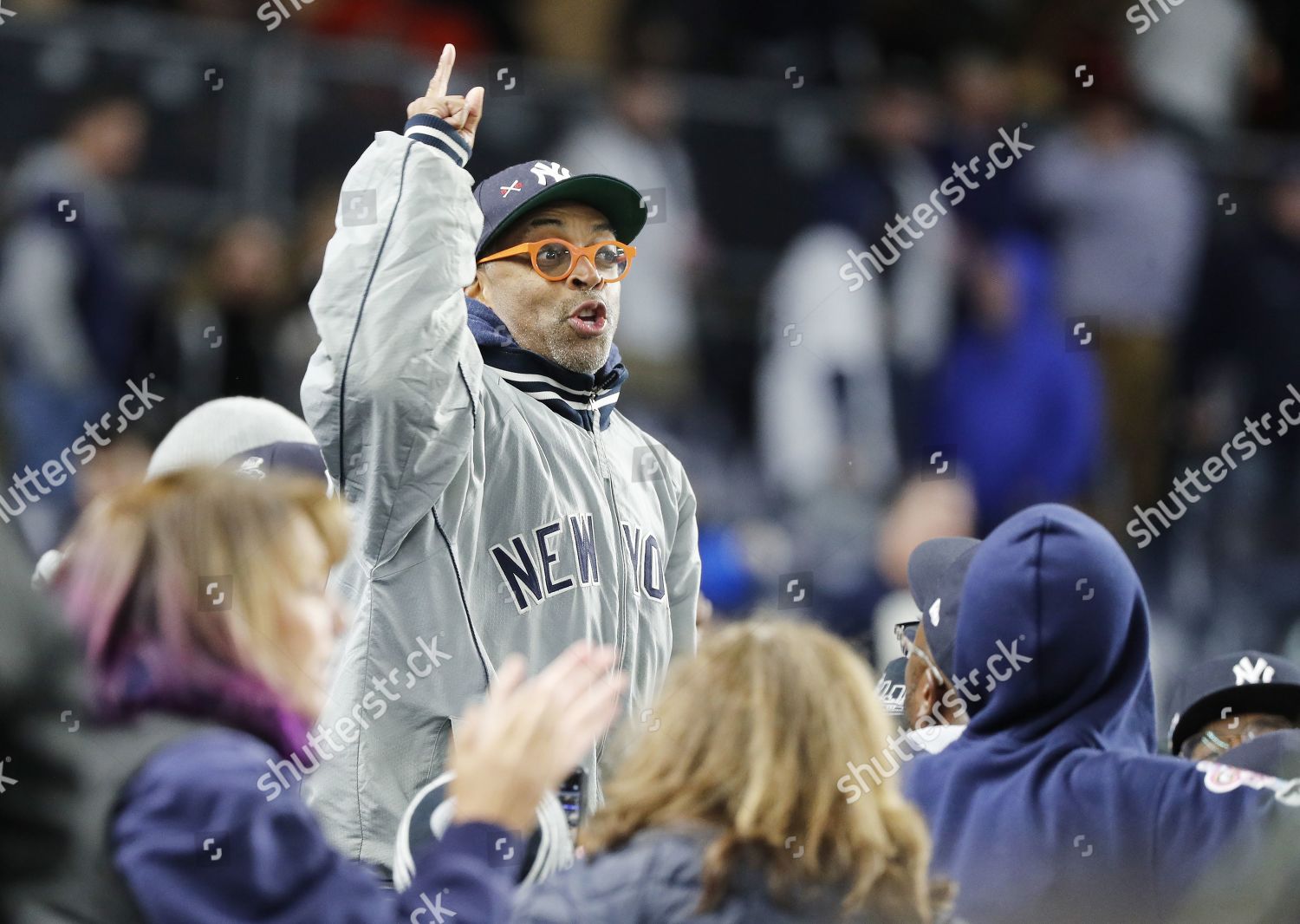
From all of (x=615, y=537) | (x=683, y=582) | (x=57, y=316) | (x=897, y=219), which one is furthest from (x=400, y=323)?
(x=897, y=219)

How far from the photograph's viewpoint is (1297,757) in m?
3.35

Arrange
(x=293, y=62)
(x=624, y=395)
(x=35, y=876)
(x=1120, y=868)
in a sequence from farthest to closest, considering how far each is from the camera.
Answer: (x=624, y=395) < (x=293, y=62) < (x=1120, y=868) < (x=35, y=876)

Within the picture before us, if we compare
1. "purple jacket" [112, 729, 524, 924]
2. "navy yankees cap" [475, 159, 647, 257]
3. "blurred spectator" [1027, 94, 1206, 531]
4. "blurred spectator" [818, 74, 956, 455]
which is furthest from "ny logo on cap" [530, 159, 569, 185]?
"blurred spectator" [1027, 94, 1206, 531]

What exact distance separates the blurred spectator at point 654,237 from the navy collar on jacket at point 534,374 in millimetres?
4653

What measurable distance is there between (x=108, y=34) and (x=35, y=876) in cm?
638

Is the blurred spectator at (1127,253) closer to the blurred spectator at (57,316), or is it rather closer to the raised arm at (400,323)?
the blurred spectator at (57,316)

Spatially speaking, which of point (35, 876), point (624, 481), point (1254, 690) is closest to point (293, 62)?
point (624, 481)

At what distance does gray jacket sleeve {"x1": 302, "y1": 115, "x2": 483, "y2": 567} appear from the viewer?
3.32 metres

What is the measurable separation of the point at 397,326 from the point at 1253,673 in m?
2.27

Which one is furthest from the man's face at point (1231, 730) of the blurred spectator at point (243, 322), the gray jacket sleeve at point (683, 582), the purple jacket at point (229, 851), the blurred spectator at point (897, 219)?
the blurred spectator at point (897, 219)

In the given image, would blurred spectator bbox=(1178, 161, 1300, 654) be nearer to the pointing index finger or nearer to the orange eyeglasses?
the orange eyeglasses

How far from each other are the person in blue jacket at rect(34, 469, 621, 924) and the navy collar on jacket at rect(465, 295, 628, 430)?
1452 millimetres

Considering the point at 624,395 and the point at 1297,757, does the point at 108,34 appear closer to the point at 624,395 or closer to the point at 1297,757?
the point at 624,395

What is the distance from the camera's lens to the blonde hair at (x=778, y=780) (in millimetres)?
2393
